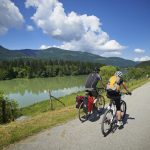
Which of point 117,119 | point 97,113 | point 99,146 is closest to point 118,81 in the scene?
point 117,119

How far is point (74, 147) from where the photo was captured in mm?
7543

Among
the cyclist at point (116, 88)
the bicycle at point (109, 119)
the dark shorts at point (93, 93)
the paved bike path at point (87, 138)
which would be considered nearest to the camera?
the paved bike path at point (87, 138)

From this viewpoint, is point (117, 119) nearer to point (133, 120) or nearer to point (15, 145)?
point (133, 120)

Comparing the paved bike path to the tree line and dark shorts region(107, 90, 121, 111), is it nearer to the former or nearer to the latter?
dark shorts region(107, 90, 121, 111)

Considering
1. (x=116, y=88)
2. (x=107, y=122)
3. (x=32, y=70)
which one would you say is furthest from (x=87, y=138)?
(x=32, y=70)

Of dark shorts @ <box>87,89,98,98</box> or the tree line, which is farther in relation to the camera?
the tree line

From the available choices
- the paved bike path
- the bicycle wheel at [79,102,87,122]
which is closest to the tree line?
the bicycle wheel at [79,102,87,122]

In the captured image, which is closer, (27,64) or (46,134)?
(46,134)

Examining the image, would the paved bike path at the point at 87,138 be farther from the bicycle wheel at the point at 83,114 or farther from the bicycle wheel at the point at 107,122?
the bicycle wheel at the point at 83,114

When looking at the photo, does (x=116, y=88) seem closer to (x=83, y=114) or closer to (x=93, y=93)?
(x=93, y=93)

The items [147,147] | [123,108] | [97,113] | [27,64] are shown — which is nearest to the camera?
[147,147]

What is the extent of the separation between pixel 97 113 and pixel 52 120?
2.38 meters

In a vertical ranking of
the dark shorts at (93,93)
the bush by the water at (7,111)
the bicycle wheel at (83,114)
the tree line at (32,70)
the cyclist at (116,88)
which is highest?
the cyclist at (116,88)

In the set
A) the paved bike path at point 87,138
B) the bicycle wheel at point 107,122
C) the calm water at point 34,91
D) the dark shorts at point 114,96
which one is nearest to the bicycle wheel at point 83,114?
the paved bike path at point 87,138
